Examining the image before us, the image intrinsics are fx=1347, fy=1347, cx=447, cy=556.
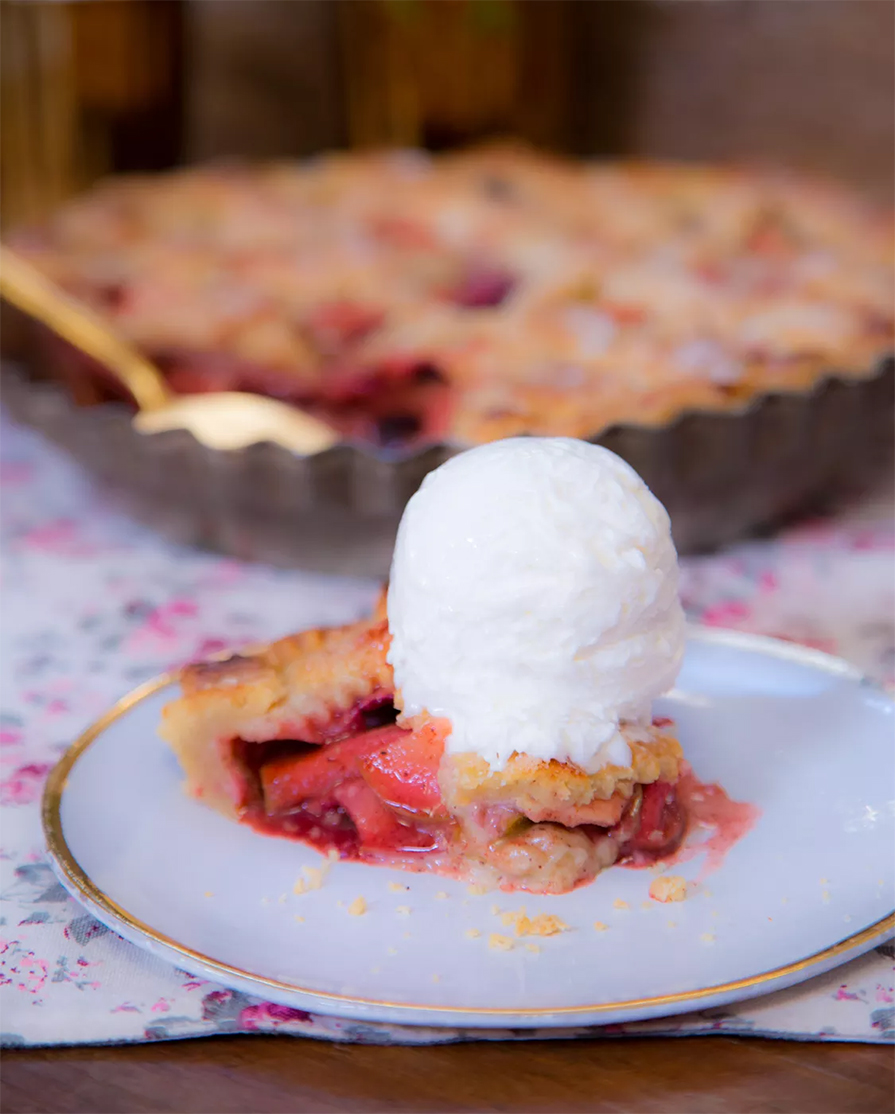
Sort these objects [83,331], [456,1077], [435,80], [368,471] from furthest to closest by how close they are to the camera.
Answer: [435,80] → [83,331] → [368,471] → [456,1077]

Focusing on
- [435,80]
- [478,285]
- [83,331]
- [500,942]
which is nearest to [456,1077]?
[500,942]

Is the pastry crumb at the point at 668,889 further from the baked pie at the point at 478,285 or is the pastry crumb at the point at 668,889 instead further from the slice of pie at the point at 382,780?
the baked pie at the point at 478,285

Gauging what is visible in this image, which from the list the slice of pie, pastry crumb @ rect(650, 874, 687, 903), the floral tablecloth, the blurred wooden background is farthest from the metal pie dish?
the blurred wooden background

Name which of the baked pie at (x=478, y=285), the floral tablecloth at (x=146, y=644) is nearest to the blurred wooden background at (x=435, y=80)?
the baked pie at (x=478, y=285)

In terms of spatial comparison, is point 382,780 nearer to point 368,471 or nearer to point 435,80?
point 368,471

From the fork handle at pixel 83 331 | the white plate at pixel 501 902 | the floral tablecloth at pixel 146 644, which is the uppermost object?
the fork handle at pixel 83 331
